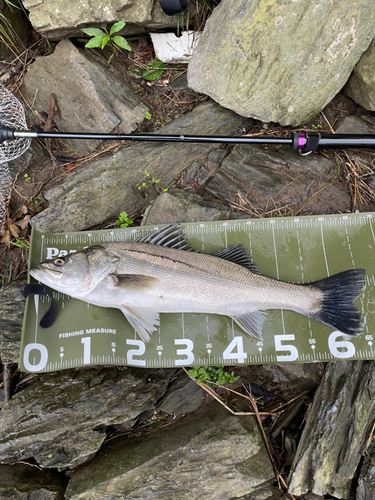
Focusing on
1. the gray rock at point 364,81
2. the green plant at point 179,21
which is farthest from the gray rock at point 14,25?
the gray rock at point 364,81

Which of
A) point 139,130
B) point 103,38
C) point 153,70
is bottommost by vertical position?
point 139,130

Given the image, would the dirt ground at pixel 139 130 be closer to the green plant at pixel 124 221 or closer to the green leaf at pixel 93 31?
the green plant at pixel 124 221

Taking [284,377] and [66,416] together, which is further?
[284,377]

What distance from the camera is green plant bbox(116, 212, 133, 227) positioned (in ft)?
14.9

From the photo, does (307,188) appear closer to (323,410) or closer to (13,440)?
(323,410)

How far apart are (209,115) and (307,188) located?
179 cm

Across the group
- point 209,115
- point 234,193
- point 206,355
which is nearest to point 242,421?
point 206,355

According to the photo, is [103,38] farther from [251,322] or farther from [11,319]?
[251,322]

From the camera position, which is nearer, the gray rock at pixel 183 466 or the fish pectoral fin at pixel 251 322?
the gray rock at pixel 183 466

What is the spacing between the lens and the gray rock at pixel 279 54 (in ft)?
13.2

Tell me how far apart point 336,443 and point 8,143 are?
18.8ft

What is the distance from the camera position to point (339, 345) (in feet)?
13.2

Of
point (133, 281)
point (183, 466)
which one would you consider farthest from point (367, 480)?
point (133, 281)

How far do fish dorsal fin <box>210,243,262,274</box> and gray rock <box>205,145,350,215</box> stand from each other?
30.3 inches
